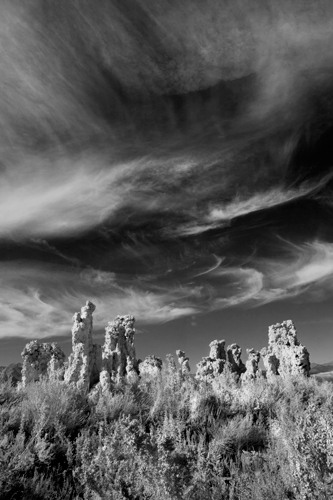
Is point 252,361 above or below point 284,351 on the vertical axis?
above

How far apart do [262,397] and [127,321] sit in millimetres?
43069

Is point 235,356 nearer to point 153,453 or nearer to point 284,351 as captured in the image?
point 284,351

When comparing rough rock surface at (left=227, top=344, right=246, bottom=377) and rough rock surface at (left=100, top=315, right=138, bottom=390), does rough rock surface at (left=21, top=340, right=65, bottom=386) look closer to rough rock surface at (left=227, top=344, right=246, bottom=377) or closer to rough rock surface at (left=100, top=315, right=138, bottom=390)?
rough rock surface at (left=100, top=315, right=138, bottom=390)

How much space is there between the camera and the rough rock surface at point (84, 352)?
35188 mm

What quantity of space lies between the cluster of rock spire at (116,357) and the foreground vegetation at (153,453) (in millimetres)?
26488

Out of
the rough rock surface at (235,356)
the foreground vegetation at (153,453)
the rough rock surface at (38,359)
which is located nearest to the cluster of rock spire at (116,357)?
the rough rock surface at (38,359)

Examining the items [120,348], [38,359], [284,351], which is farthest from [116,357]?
[284,351]

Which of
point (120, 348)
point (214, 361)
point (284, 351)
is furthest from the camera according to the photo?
point (214, 361)

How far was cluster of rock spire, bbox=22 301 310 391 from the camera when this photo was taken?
35.7 m

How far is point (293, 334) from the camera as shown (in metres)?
39.8

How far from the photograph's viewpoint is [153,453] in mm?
4379

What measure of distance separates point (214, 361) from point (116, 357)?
657 inches

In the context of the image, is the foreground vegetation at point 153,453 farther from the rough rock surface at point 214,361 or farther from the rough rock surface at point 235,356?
the rough rock surface at point 235,356

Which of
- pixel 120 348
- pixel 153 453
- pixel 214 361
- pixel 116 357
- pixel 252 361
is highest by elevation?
pixel 120 348
